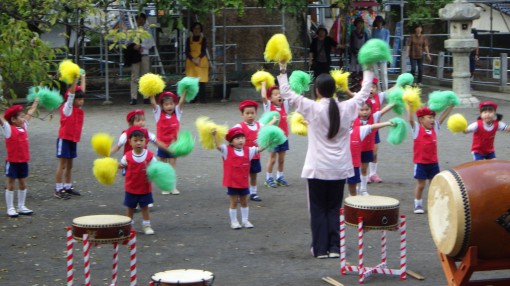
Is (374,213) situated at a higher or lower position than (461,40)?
lower

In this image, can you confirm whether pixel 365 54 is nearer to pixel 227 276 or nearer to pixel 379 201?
pixel 379 201

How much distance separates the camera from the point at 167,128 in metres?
12.4

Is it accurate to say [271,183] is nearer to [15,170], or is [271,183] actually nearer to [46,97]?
[46,97]

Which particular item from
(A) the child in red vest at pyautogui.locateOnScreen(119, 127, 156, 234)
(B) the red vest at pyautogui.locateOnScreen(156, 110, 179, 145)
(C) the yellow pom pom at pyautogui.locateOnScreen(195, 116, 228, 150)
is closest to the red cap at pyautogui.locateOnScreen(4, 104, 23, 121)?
(A) the child in red vest at pyautogui.locateOnScreen(119, 127, 156, 234)

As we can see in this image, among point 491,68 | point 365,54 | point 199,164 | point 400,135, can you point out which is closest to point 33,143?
point 199,164

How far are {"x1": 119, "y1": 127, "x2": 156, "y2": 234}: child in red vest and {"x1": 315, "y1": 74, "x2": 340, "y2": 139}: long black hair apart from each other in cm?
223

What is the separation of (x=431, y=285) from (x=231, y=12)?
16778 millimetres

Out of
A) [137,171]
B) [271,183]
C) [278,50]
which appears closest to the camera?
[278,50]

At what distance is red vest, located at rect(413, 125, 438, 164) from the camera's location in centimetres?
1142

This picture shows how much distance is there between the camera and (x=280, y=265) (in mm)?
9109

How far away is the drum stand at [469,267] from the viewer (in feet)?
22.9

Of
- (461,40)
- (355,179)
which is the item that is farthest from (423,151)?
(461,40)

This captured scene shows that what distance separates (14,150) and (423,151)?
16.4 ft

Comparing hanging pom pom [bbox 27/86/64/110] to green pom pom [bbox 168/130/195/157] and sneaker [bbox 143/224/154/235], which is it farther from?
sneaker [bbox 143/224/154/235]
